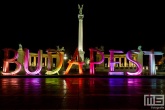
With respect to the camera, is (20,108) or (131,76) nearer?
(20,108)

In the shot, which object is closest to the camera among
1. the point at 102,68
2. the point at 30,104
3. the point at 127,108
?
the point at 127,108

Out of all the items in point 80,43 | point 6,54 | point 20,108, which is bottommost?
point 20,108

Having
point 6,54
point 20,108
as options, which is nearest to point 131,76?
point 6,54

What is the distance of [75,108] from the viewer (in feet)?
34.1

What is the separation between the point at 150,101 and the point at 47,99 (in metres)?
4.31

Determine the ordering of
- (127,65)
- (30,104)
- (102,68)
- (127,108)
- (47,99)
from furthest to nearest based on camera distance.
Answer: (127,65) → (102,68) → (47,99) → (30,104) → (127,108)

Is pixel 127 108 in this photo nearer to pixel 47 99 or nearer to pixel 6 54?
pixel 47 99

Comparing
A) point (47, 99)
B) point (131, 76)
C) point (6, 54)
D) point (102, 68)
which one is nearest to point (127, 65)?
point (102, 68)

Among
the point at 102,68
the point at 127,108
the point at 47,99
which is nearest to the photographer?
the point at 127,108

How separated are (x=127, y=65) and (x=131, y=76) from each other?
22.7 m

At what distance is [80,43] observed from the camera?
2244 inches

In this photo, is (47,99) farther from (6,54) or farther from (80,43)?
(80,43)

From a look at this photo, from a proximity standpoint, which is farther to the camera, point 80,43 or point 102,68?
point 80,43

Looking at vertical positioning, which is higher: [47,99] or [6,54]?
[6,54]
